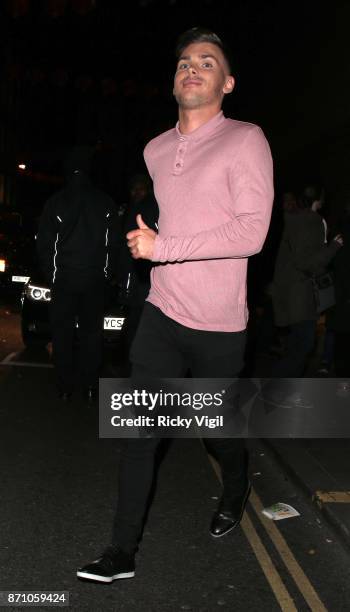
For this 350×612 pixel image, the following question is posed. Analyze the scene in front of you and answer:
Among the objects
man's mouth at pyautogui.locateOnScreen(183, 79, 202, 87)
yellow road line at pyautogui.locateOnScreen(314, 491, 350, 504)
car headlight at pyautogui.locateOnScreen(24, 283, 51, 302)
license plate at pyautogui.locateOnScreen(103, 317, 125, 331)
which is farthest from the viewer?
car headlight at pyautogui.locateOnScreen(24, 283, 51, 302)

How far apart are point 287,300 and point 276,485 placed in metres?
2.12

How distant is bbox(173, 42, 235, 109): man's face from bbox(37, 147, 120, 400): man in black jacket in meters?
3.41

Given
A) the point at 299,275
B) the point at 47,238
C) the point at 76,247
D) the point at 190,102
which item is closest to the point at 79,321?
the point at 76,247

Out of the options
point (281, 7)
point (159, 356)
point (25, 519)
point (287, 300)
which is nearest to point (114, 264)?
point (287, 300)

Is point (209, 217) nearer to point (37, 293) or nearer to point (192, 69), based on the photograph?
point (192, 69)

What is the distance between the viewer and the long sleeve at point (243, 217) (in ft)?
10.4

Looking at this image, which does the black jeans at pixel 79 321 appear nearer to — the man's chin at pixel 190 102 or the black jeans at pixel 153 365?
the black jeans at pixel 153 365

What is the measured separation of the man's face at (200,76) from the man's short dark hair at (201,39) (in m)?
0.02

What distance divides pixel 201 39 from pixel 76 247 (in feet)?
11.5

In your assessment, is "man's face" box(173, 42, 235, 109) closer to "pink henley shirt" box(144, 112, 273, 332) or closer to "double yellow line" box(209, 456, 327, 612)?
"pink henley shirt" box(144, 112, 273, 332)

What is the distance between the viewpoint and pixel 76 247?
6699 millimetres

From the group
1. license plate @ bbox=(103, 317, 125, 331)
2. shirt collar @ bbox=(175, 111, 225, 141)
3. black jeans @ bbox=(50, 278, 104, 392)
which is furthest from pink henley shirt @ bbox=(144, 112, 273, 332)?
license plate @ bbox=(103, 317, 125, 331)

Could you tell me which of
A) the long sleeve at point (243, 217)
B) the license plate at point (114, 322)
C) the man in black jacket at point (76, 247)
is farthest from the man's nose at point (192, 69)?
the license plate at point (114, 322)

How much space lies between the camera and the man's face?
3.34 meters
